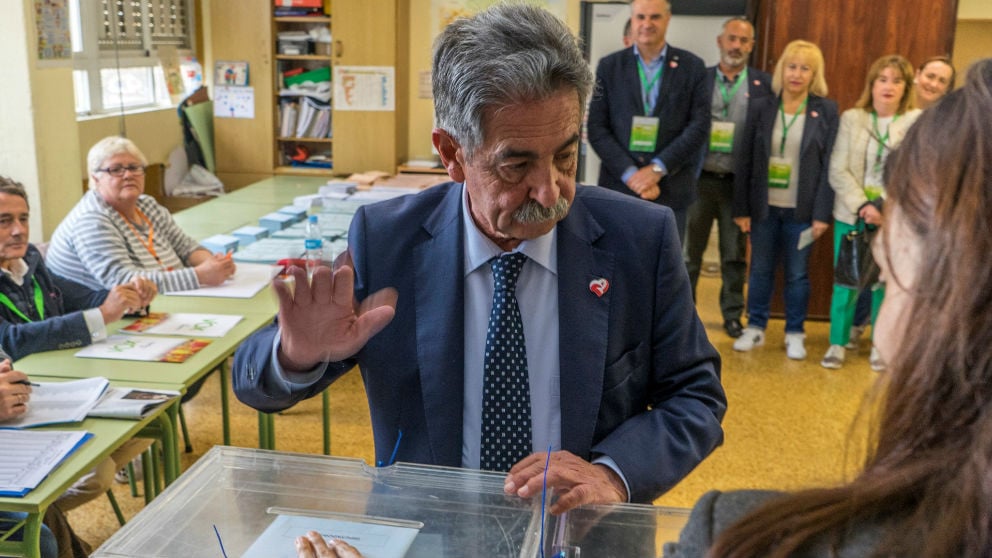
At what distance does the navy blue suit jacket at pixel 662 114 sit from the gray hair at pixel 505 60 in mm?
3590

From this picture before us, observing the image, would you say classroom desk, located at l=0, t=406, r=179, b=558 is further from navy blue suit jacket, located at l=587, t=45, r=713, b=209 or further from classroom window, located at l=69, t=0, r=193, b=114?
classroom window, located at l=69, t=0, r=193, b=114

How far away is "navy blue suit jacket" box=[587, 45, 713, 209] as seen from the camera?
493cm

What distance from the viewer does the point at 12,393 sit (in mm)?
2275

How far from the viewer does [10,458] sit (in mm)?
2117

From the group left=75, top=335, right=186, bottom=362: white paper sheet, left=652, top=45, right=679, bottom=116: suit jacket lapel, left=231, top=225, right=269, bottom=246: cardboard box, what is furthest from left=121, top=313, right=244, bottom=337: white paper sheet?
left=652, top=45, right=679, bottom=116: suit jacket lapel

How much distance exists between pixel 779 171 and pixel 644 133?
3.14 feet

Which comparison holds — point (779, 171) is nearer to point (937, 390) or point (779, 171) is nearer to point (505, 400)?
point (505, 400)

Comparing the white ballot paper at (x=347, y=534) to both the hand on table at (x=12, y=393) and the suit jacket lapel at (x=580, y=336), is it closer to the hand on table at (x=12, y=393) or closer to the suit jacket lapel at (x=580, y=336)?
the suit jacket lapel at (x=580, y=336)

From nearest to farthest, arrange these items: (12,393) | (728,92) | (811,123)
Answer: (12,393) < (811,123) < (728,92)

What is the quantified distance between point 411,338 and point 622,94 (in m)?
3.68

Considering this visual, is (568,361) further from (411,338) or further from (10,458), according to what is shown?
(10,458)

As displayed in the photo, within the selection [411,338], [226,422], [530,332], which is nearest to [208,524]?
[411,338]

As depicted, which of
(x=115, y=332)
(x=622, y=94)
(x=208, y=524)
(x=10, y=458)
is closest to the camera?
(x=208, y=524)

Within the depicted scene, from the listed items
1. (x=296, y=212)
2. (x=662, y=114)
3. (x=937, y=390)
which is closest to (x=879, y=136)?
(x=662, y=114)
